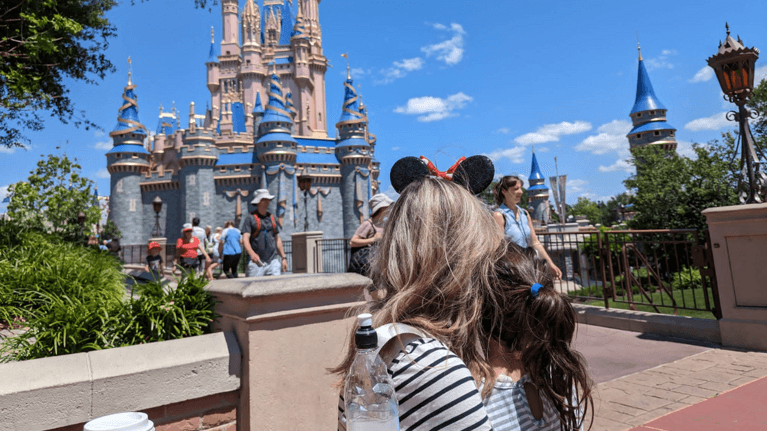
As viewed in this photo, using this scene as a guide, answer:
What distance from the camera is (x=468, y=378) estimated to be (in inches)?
40.8

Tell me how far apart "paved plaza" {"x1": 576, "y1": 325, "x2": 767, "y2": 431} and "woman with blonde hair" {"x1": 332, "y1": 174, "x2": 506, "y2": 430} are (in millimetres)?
1878

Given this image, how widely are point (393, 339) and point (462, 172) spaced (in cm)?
73

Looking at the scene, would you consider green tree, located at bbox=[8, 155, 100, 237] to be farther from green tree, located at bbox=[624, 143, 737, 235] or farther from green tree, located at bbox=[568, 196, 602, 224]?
green tree, located at bbox=[568, 196, 602, 224]

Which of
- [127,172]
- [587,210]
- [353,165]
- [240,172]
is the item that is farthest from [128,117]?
[587,210]

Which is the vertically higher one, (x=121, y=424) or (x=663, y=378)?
(x=121, y=424)

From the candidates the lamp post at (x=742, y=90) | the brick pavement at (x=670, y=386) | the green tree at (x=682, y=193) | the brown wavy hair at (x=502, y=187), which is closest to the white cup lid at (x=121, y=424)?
the brick pavement at (x=670, y=386)

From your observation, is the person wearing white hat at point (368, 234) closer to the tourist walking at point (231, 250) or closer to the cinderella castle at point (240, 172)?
the tourist walking at point (231, 250)

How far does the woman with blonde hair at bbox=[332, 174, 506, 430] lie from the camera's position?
110cm

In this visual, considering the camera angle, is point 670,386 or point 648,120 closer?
point 670,386

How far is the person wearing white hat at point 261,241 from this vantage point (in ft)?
21.0

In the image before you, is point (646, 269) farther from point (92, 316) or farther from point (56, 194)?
point (56, 194)

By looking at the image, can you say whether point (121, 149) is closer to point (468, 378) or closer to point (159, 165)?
point (159, 165)

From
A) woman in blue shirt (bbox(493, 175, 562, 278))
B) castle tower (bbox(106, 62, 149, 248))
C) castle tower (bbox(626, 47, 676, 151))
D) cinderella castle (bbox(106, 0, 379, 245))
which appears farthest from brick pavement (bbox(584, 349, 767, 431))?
castle tower (bbox(626, 47, 676, 151))

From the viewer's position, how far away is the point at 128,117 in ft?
134
